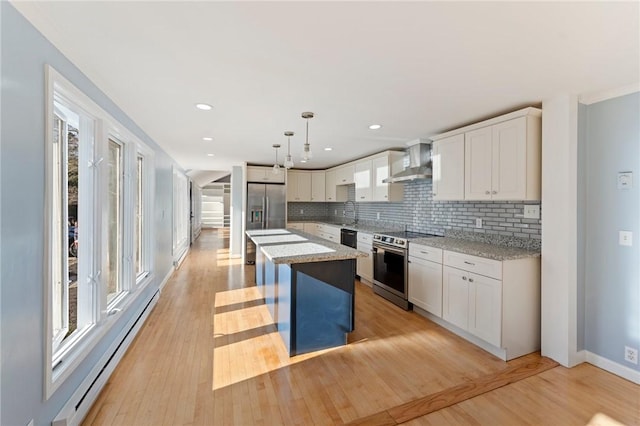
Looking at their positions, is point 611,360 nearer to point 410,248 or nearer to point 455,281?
point 455,281

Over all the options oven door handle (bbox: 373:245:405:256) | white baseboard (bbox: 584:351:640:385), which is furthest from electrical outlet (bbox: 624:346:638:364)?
oven door handle (bbox: 373:245:405:256)

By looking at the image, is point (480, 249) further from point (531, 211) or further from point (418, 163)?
point (418, 163)

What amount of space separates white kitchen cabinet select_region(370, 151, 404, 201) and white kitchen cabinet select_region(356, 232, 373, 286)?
2.40 feet

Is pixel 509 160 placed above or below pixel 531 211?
above

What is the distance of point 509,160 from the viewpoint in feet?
9.02

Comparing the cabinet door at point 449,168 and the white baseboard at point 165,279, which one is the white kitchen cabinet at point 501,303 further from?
the white baseboard at point 165,279

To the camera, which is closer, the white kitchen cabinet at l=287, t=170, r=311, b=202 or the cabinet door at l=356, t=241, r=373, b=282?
the cabinet door at l=356, t=241, r=373, b=282

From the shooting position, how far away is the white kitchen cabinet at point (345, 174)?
5.85 metres

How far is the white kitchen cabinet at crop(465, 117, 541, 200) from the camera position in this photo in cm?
262

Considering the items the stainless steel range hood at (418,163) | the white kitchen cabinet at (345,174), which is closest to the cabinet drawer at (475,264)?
the stainless steel range hood at (418,163)

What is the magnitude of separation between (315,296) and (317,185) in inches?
181

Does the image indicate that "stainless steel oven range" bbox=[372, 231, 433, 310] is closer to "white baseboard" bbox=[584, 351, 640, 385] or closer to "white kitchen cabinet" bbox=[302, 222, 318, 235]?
"white baseboard" bbox=[584, 351, 640, 385]

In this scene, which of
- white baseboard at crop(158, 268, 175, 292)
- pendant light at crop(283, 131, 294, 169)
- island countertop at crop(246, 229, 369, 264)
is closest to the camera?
island countertop at crop(246, 229, 369, 264)

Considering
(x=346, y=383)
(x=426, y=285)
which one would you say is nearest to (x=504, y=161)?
(x=426, y=285)
